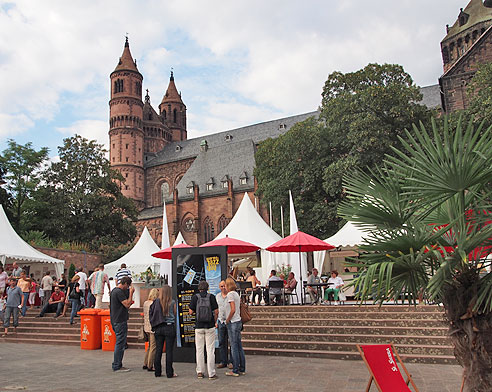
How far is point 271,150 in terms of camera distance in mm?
35438

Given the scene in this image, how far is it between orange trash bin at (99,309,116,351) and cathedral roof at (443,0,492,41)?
142 feet

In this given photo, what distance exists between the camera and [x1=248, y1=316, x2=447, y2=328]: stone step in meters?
10.5

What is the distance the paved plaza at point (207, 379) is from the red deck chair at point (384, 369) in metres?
1.34

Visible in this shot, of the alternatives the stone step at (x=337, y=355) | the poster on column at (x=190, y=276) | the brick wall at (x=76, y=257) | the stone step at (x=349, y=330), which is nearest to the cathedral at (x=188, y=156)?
the brick wall at (x=76, y=257)

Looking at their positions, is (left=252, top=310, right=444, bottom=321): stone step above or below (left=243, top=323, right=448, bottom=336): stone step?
above

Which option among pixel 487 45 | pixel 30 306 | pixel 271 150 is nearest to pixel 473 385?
pixel 30 306

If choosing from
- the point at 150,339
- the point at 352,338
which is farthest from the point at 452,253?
the point at 352,338

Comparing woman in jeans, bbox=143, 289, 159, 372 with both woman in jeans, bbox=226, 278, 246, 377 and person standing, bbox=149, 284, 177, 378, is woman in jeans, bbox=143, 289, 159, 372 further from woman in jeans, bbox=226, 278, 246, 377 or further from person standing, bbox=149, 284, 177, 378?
woman in jeans, bbox=226, 278, 246, 377

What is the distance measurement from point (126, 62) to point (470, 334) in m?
68.6

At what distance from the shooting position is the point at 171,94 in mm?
82938

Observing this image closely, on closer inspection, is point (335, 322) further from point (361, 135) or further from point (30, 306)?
point (361, 135)

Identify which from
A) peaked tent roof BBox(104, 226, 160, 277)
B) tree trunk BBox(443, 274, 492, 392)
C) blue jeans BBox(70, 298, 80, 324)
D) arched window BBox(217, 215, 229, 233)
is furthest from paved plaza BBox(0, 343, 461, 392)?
arched window BBox(217, 215, 229, 233)

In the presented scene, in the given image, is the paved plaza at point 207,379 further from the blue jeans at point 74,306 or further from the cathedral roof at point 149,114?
the cathedral roof at point 149,114

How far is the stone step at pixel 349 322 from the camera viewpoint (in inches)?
412
